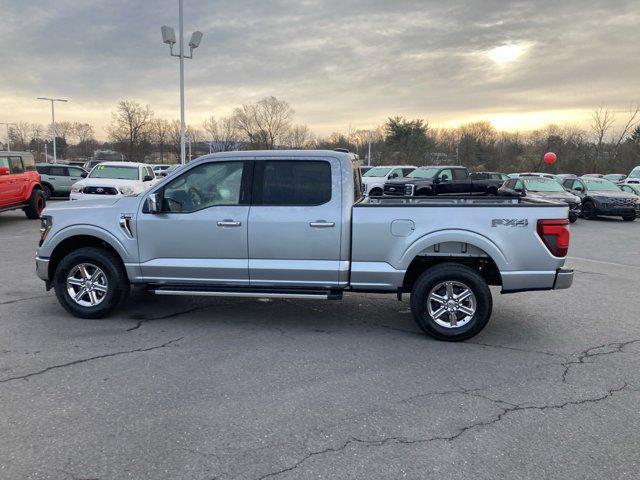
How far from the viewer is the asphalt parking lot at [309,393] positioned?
301 centimetres

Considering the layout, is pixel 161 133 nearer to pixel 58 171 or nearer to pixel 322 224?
pixel 58 171

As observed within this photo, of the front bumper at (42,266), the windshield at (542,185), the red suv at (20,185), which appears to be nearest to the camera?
the front bumper at (42,266)

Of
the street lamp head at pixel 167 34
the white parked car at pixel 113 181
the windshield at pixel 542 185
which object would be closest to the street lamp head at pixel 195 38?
the street lamp head at pixel 167 34

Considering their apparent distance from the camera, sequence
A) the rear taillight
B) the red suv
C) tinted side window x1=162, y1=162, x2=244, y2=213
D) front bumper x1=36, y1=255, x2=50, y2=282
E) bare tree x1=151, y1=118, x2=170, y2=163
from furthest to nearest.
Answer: bare tree x1=151, y1=118, x2=170, y2=163 < the red suv < front bumper x1=36, y1=255, x2=50, y2=282 < tinted side window x1=162, y1=162, x2=244, y2=213 < the rear taillight

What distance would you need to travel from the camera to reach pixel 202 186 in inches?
216

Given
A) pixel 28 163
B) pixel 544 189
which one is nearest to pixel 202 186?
pixel 28 163

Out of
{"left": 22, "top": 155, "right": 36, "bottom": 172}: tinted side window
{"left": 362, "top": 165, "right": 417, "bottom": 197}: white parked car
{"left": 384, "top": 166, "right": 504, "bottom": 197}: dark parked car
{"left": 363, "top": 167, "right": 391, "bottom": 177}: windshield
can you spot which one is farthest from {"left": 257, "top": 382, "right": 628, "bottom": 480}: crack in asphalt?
{"left": 363, "top": 167, "right": 391, "bottom": 177}: windshield

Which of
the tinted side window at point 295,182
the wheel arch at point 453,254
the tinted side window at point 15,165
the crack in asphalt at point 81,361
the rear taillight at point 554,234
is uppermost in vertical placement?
the tinted side window at point 15,165

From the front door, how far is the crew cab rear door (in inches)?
6.2

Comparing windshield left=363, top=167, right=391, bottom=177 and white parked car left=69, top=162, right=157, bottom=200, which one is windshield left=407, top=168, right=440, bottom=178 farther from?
white parked car left=69, top=162, right=157, bottom=200

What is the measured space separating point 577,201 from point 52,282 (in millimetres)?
17700

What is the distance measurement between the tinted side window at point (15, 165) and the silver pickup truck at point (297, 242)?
10.0m

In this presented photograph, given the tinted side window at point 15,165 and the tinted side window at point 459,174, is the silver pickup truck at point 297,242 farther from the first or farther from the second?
the tinted side window at point 459,174

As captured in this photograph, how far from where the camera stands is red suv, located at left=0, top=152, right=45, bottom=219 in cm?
1351
